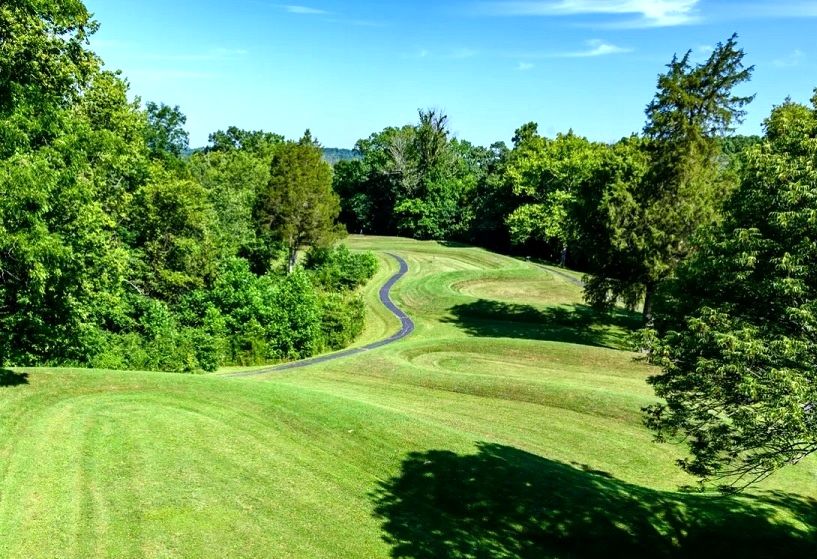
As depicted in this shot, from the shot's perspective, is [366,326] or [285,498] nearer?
[285,498]

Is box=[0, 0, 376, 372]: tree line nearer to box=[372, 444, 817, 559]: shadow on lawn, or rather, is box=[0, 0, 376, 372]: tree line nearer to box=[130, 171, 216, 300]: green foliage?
box=[130, 171, 216, 300]: green foliage

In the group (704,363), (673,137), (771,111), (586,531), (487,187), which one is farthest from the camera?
(487,187)

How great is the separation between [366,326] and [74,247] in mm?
33549

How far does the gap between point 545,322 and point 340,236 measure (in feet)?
84.3

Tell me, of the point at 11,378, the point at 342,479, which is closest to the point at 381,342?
the point at 11,378

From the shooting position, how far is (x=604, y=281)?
1678 inches

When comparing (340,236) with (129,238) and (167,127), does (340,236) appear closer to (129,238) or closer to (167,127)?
(129,238)

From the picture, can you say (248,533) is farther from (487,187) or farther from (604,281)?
(487,187)

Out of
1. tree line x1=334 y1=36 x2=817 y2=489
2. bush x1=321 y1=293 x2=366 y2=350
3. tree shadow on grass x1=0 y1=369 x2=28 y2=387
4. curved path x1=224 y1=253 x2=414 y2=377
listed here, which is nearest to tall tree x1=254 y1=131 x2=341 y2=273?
curved path x1=224 y1=253 x2=414 y2=377

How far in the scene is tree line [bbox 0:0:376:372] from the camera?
16203 mm

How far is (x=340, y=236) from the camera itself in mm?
62906

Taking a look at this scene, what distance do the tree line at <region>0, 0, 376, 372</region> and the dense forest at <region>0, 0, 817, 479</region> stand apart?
12 cm

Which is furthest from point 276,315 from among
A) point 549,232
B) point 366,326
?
point 549,232

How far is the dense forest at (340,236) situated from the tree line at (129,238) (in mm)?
123
